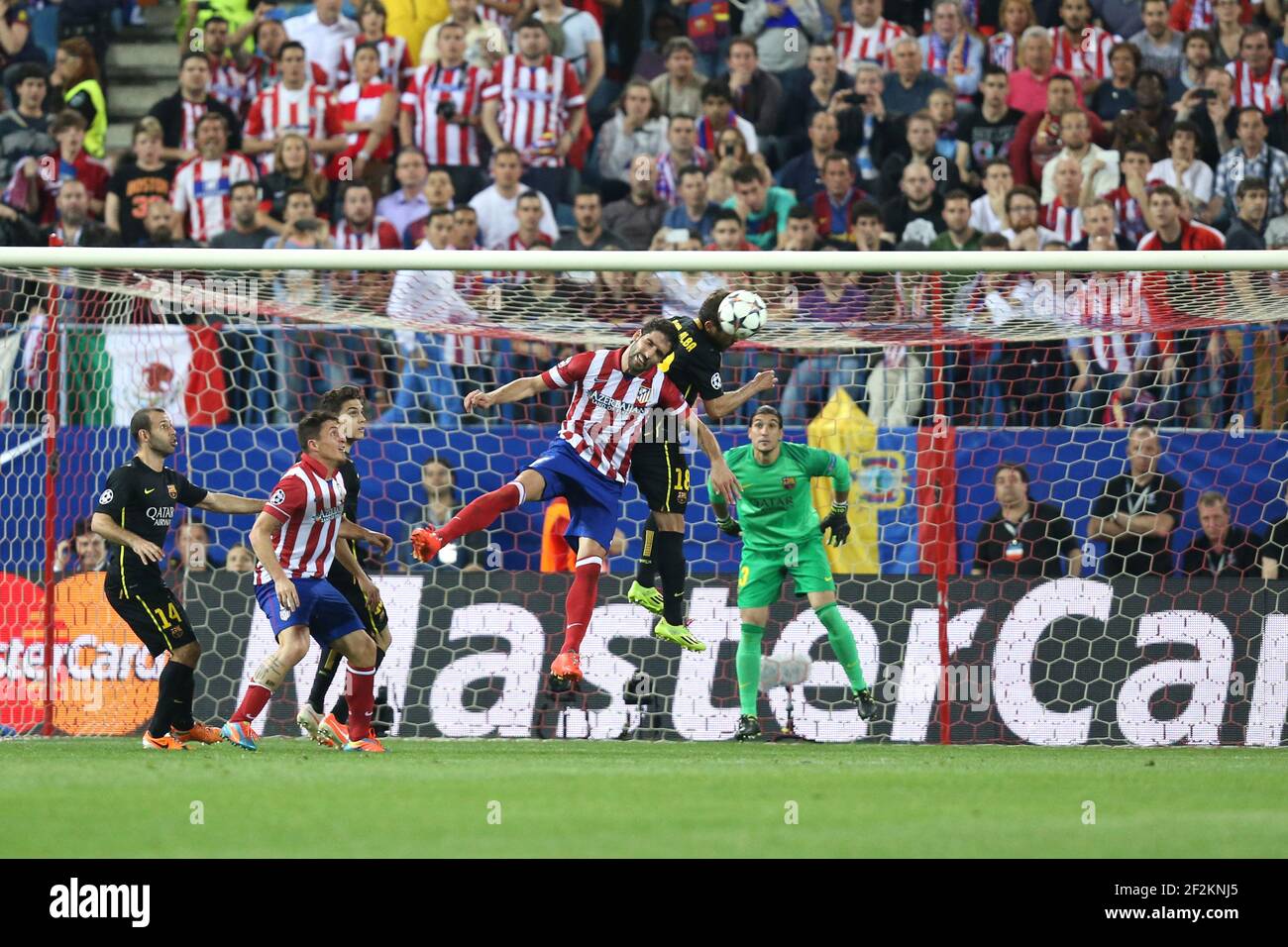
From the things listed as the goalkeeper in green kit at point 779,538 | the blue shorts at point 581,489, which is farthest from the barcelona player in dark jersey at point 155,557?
the goalkeeper in green kit at point 779,538

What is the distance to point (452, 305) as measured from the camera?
11836mm

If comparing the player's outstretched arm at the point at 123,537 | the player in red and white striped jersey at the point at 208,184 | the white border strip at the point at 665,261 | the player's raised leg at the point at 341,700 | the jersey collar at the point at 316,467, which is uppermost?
the player in red and white striped jersey at the point at 208,184

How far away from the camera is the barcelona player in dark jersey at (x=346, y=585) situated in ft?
30.9

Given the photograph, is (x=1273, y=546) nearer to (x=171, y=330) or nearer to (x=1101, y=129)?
(x=1101, y=129)

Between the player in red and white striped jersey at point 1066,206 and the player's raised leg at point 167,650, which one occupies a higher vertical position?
the player in red and white striped jersey at point 1066,206

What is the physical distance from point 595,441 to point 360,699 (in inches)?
71.8

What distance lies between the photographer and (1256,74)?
1548 centimetres

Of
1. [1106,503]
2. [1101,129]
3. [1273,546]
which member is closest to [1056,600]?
[1106,503]

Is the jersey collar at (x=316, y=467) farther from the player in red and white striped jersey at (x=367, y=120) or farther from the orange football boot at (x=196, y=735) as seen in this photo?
the player in red and white striped jersey at (x=367, y=120)

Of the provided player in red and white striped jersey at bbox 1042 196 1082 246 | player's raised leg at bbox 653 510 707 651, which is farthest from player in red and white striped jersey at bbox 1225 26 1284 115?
player's raised leg at bbox 653 510 707 651

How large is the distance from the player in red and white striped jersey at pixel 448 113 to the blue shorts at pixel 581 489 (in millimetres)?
6416

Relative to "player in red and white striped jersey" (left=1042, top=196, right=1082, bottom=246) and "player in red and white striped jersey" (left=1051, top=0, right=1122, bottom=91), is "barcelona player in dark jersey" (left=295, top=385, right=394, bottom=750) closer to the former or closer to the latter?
"player in red and white striped jersey" (left=1042, top=196, right=1082, bottom=246)

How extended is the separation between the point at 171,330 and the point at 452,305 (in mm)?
1809

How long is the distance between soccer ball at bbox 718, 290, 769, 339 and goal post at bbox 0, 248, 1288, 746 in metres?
0.58
